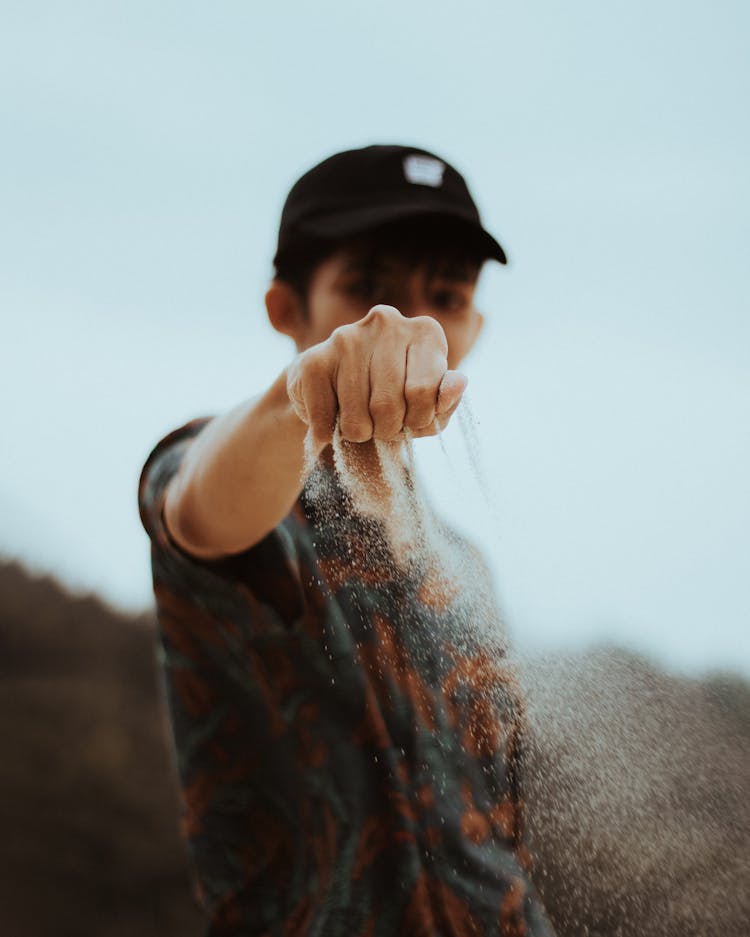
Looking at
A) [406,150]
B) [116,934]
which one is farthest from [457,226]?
[116,934]

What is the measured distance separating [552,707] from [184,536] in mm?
240

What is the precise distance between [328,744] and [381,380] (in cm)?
23

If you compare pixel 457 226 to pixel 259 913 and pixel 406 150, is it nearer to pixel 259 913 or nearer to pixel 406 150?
pixel 406 150

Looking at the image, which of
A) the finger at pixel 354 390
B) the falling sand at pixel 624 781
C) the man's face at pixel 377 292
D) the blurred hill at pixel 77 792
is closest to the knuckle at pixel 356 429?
the finger at pixel 354 390

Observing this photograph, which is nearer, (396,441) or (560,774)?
(396,441)

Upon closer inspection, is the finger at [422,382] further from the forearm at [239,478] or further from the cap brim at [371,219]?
the cap brim at [371,219]

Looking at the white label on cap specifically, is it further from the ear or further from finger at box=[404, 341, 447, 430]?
finger at box=[404, 341, 447, 430]

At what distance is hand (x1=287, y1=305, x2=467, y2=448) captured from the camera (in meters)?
0.23

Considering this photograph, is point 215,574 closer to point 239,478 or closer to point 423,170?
point 239,478

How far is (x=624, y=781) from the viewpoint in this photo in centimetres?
52

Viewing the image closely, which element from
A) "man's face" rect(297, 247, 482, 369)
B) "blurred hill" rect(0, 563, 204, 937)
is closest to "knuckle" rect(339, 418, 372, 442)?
"man's face" rect(297, 247, 482, 369)

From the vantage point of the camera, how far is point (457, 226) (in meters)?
0.48

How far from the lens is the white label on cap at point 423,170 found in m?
0.51

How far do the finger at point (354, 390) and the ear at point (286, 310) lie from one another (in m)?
0.26
